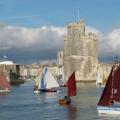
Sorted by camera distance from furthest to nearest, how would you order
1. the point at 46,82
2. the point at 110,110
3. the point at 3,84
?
the point at 3,84 → the point at 46,82 → the point at 110,110

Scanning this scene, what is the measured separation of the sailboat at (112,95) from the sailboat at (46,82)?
193 ft

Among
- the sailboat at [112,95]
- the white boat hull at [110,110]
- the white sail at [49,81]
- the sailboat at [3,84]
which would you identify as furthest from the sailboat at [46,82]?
the sailboat at [112,95]

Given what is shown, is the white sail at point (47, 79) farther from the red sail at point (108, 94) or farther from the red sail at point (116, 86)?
the red sail at point (116, 86)

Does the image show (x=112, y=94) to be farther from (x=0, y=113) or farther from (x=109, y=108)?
(x=0, y=113)

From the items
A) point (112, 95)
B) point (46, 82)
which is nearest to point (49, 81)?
point (46, 82)

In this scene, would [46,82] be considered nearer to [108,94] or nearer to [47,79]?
[47,79]

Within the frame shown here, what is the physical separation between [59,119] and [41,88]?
207ft

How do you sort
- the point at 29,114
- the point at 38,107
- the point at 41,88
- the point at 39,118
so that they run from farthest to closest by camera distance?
the point at 41,88, the point at 38,107, the point at 29,114, the point at 39,118

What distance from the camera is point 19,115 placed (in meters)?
75.4

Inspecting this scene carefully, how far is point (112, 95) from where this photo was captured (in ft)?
222

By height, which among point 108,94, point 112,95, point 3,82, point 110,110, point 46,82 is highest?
point 3,82

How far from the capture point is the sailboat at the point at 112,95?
6769cm

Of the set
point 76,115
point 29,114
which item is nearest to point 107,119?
point 76,115

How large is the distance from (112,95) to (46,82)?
62.9 metres
